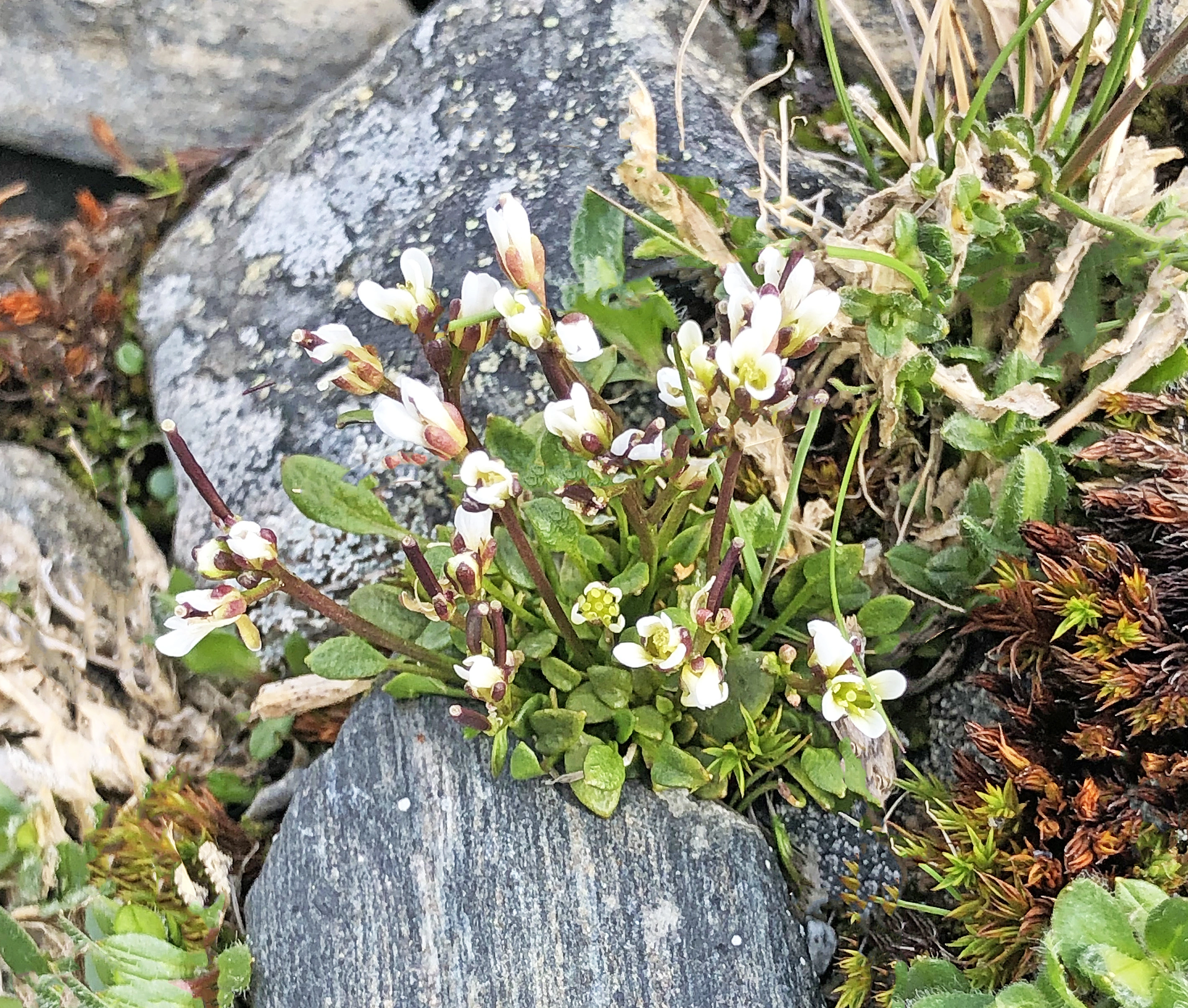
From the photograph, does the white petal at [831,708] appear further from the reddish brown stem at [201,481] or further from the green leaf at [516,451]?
the reddish brown stem at [201,481]

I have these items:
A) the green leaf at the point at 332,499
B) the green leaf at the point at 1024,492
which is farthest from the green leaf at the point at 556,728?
the green leaf at the point at 1024,492

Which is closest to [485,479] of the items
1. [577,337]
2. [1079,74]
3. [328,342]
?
[577,337]

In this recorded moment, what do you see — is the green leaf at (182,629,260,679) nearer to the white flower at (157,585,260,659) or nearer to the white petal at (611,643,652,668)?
the white flower at (157,585,260,659)

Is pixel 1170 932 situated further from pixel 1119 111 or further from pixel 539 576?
pixel 1119 111

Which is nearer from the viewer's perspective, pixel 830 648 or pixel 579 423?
pixel 579 423

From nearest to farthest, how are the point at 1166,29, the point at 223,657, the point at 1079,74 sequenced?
the point at 1079,74 < the point at 223,657 < the point at 1166,29
